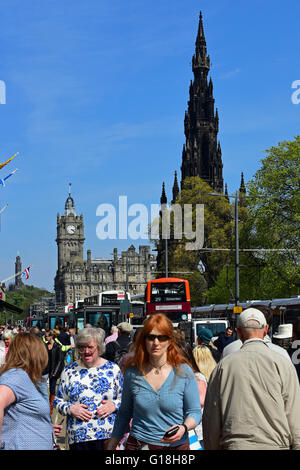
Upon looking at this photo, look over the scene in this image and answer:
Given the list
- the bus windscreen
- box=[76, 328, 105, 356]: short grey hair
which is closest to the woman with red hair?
box=[76, 328, 105, 356]: short grey hair

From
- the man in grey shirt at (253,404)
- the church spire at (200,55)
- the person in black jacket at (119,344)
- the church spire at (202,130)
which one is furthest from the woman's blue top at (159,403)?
the church spire at (200,55)

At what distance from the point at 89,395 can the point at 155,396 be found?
1.50m

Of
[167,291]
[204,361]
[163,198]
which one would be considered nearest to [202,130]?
[163,198]

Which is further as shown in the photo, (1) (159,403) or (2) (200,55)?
(2) (200,55)

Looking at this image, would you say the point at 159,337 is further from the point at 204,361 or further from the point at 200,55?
the point at 200,55

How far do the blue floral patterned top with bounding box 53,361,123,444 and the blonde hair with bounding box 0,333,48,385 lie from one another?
1366mm

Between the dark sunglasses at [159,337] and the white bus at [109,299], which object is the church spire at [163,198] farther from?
the dark sunglasses at [159,337]

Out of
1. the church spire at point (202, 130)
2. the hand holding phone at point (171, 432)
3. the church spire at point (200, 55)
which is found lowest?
the hand holding phone at point (171, 432)

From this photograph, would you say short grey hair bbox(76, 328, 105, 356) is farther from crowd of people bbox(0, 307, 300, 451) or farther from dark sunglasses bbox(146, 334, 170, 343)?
dark sunglasses bbox(146, 334, 170, 343)

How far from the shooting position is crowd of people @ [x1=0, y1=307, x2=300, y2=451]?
521 centimetres

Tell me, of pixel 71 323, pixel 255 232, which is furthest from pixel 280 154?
pixel 71 323

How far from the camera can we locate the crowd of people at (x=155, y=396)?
17.1 ft

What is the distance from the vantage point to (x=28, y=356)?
5.96 m
